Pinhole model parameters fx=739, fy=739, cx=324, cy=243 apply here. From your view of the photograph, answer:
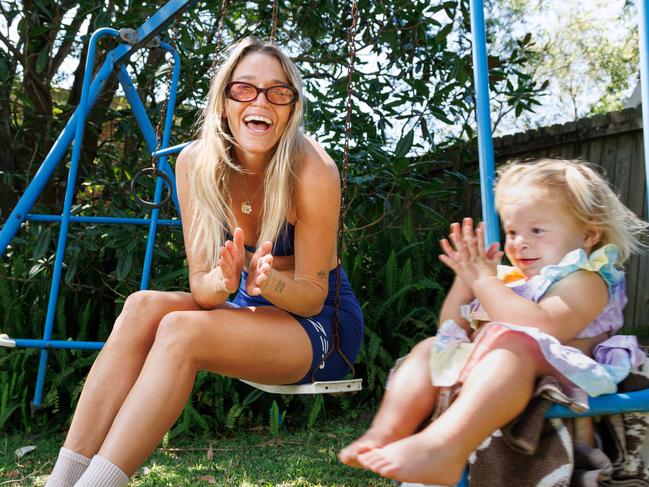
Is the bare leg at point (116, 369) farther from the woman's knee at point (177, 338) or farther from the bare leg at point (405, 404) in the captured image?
the bare leg at point (405, 404)

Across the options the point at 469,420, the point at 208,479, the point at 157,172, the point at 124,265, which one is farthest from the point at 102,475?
the point at 124,265

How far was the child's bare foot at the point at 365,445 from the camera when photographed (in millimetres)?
1527

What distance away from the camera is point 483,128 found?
7.17 ft

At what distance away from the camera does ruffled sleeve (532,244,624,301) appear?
1727mm

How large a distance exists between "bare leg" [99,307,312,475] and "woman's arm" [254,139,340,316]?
0.13 m

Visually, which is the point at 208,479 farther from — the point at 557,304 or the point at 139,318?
the point at 557,304

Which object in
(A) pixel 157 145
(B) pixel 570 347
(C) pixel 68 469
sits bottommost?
(C) pixel 68 469

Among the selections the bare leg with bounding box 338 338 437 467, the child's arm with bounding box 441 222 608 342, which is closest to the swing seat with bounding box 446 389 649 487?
the child's arm with bounding box 441 222 608 342

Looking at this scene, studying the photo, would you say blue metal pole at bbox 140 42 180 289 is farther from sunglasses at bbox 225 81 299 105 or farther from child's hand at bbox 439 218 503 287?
child's hand at bbox 439 218 503 287

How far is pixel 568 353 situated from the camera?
157 cm

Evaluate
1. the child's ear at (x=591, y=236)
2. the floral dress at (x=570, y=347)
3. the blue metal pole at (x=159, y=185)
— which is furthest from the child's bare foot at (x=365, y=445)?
the blue metal pole at (x=159, y=185)

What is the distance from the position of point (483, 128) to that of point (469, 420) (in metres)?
1.02

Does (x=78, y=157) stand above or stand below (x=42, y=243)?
above

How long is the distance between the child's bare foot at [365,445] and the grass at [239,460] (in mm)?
1534
